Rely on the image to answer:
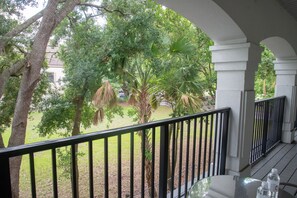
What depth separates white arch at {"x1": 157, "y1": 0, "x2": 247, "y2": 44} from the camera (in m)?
1.83

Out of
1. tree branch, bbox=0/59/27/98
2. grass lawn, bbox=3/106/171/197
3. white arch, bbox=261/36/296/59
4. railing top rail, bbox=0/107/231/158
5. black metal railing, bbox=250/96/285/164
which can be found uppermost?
white arch, bbox=261/36/296/59

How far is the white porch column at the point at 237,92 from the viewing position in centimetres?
231

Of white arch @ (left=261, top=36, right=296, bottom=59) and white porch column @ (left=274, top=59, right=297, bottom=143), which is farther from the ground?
white arch @ (left=261, top=36, right=296, bottom=59)

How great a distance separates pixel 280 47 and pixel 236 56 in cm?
184

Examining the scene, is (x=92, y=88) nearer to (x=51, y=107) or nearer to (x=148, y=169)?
(x=51, y=107)

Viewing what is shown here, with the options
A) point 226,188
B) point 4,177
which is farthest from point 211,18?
point 4,177

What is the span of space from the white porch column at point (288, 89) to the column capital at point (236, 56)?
2101 mm

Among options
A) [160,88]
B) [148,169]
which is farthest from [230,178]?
[148,169]

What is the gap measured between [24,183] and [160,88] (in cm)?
557

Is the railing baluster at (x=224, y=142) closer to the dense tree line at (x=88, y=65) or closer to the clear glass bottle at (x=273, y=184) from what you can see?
the clear glass bottle at (x=273, y=184)

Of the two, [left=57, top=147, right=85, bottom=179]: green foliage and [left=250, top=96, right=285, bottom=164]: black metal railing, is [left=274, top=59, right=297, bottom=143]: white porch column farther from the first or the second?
[left=57, top=147, right=85, bottom=179]: green foliage

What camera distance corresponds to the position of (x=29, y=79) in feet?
15.5

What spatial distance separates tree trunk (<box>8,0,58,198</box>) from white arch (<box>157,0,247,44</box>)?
3.83 metres

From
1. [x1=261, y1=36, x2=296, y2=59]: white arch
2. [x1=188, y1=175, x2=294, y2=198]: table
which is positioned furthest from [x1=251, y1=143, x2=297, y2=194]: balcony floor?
[x1=261, y1=36, x2=296, y2=59]: white arch
